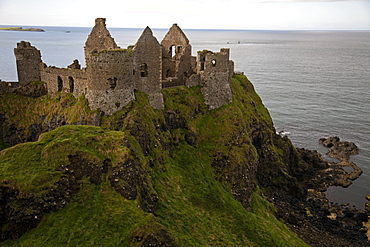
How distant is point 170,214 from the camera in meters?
32.7

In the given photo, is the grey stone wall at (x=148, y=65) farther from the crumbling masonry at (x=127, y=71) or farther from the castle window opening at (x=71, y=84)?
the castle window opening at (x=71, y=84)

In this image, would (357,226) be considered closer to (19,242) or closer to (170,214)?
(170,214)

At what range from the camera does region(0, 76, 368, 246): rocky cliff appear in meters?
24.4

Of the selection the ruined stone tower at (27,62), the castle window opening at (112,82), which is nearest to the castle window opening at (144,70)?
the castle window opening at (112,82)

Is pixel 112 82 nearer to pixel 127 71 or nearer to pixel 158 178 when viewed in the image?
pixel 127 71

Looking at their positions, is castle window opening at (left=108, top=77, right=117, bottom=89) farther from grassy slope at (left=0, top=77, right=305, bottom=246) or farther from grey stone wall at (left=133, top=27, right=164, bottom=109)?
grey stone wall at (left=133, top=27, right=164, bottom=109)

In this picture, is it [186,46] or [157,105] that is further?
[186,46]

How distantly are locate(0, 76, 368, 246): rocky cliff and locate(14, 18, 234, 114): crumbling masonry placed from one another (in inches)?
Answer: 69.0

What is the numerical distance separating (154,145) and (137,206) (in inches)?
498

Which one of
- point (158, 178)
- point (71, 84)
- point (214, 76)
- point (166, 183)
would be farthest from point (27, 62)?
point (214, 76)

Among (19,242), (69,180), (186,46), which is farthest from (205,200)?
(186,46)

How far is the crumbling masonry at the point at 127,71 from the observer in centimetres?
3816

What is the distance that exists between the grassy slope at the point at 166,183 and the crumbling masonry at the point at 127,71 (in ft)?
5.93

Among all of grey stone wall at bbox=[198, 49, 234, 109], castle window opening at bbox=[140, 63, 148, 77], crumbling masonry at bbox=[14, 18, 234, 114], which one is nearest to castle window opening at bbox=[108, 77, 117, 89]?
crumbling masonry at bbox=[14, 18, 234, 114]
